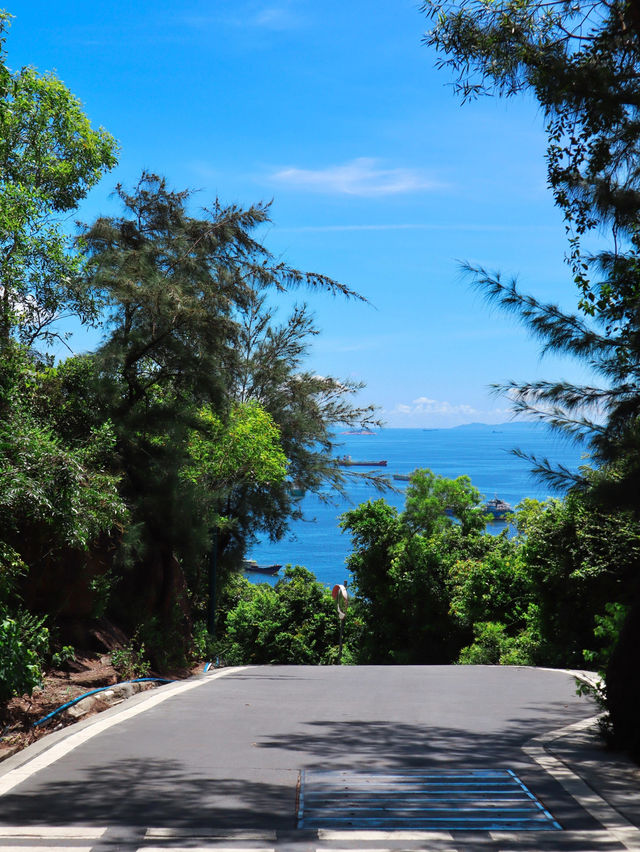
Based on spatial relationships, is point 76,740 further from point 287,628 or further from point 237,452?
point 287,628

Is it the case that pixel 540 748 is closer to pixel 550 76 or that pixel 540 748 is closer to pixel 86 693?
pixel 86 693

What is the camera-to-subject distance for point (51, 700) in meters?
8.94

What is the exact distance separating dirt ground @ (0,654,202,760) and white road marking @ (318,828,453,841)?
322 cm

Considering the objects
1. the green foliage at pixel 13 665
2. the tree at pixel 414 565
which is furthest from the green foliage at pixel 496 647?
the green foliage at pixel 13 665

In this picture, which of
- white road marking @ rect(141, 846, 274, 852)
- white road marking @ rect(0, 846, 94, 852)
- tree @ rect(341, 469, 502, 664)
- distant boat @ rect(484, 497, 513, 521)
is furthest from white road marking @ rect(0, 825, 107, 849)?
tree @ rect(341, 469, 502, 664)

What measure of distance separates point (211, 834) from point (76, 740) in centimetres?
296

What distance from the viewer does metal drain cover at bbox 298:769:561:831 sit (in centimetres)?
497

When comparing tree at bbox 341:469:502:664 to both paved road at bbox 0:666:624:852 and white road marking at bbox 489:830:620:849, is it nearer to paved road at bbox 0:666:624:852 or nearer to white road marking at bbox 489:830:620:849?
paved road at bbox 0:666:624:852

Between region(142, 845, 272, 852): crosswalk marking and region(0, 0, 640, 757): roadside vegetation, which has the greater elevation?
region(0, 0, 640, 757): roadside vegetation

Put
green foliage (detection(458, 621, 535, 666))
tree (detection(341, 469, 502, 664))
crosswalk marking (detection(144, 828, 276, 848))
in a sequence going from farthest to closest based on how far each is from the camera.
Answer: tree (detection(341, 469, 502, 664)), green foliage (detection(458, 621, 535, 666)), crosswalk marking (detection(144, 828, 276, 848))

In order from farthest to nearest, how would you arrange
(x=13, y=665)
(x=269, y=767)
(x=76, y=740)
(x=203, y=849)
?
(x=13, y=665) → (x=76, y=740) → (x=269, y=767) → (x=203, y=849)

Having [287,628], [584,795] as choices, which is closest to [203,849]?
[584,795]

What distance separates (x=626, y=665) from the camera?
675cm

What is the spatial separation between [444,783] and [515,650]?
641 inches
